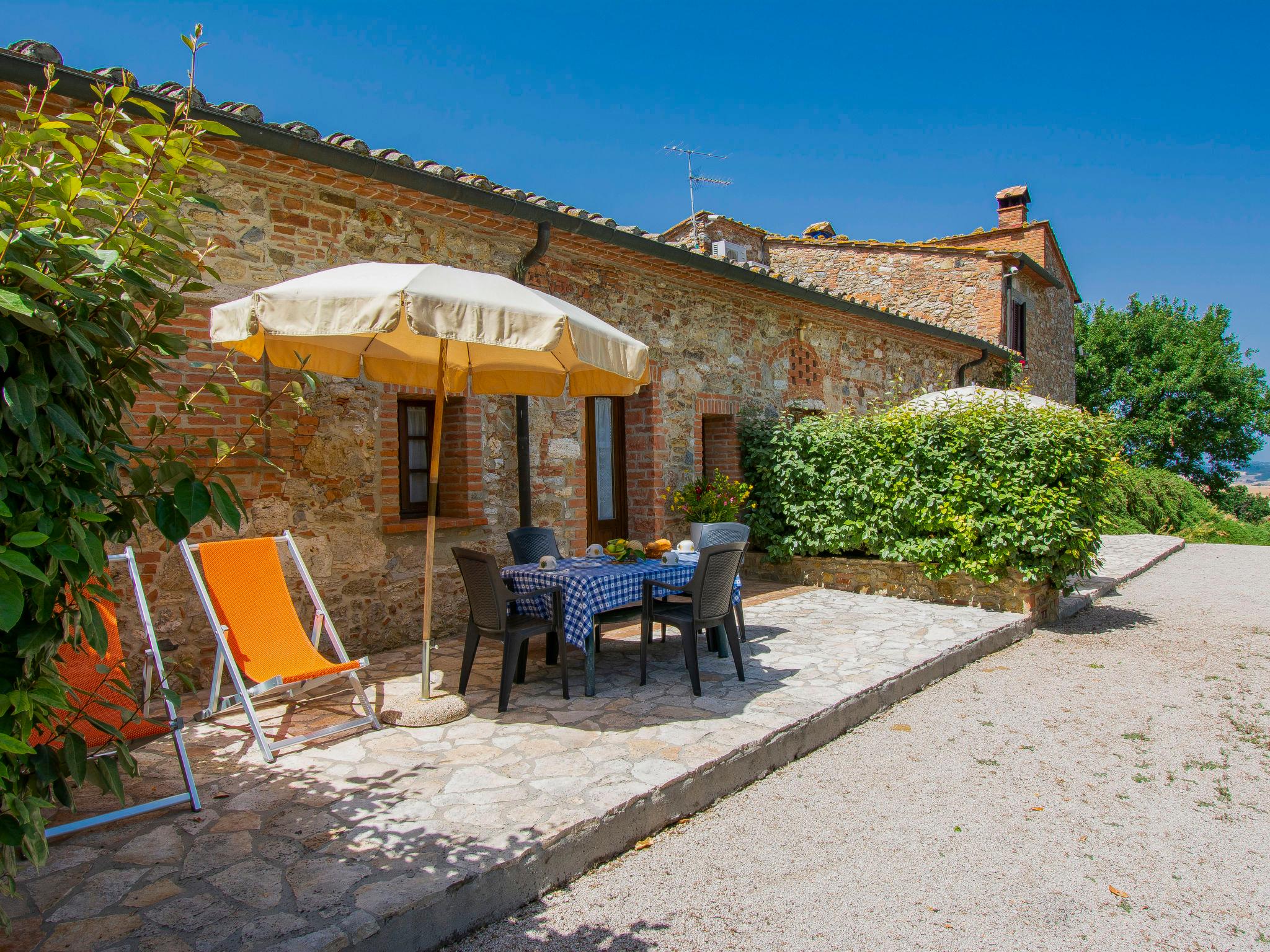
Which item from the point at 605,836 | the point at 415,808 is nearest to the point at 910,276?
the point at 605,836

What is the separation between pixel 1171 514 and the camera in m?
18.3

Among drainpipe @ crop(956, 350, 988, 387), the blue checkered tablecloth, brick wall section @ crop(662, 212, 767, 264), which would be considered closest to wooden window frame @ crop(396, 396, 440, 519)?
the blue checkered tablecloth

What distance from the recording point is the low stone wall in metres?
7.33

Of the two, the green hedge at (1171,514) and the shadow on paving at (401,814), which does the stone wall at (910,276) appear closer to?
the green hedge at (1171,514)

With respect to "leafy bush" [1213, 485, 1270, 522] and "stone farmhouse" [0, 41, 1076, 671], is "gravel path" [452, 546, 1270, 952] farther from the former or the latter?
"leafy bush" [1213, 485, 1270, 522]

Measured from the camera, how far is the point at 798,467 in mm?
8672

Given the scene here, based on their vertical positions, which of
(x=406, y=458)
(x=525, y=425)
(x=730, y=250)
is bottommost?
(x=406, y=458)

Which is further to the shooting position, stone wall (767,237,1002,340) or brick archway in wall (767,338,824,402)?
stone wall (767,237,1002,340)

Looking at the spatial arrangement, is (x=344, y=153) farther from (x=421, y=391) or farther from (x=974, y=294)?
(x=974, y=294)

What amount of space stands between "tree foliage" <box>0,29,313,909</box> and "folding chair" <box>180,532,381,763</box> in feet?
6.83

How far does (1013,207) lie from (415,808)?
1972 cm

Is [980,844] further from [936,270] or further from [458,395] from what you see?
[936,270]

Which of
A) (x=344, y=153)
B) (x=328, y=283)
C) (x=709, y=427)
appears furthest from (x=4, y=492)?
(x=709, y=427)

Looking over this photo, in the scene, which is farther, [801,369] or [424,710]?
[801,369]
